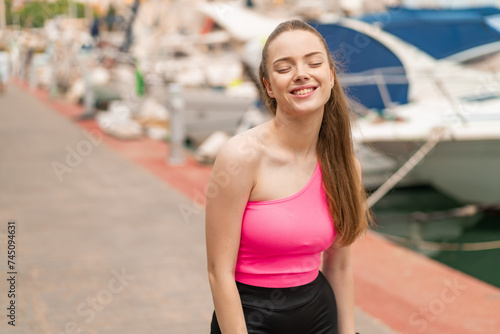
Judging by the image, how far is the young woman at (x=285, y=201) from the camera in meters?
1.79

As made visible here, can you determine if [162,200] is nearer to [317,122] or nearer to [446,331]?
[446,331]

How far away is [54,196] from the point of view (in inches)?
304

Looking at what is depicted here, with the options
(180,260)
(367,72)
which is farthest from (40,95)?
(180,260)

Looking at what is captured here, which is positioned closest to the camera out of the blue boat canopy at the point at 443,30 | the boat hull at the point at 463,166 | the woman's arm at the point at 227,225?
the woman's arm at the point at 227,225

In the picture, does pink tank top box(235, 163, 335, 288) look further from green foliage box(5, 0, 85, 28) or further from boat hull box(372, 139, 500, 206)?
green foliage box(5, 0, 85, 28)

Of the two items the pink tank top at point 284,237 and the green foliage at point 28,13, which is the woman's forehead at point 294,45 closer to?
the pink tank top at point 284,237

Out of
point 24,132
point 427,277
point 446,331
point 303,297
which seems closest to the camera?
point 303,297

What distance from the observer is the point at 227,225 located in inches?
Result: 70.0

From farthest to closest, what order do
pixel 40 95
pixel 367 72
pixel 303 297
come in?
pixel 40 95, pixel 367 72, pixel 303 297

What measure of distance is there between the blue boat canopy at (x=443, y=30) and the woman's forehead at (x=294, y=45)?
874cm

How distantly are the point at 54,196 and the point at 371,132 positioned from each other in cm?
438

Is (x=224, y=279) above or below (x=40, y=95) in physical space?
above

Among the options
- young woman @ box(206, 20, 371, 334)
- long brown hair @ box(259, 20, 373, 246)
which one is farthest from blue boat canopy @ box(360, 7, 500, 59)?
young woman @ box(206, 20, 371, 334)

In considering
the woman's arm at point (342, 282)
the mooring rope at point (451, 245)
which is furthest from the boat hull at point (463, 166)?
the woman's arm at point (342, 282)
